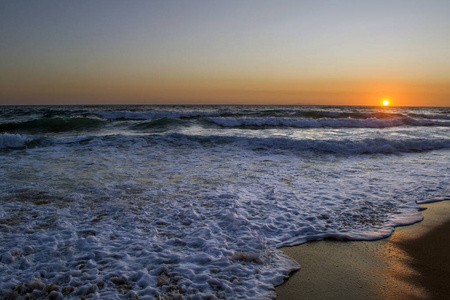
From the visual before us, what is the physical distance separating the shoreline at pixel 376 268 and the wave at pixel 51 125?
17641mm

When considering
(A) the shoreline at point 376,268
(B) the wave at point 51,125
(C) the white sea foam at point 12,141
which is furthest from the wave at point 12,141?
(A) the shoreline at point 376,268

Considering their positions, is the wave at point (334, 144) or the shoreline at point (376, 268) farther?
the wave at point (334, 144)

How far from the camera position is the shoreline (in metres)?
2.50

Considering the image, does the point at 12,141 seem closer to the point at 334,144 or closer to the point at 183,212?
the point at 183,212

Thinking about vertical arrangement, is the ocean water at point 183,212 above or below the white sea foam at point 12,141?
below

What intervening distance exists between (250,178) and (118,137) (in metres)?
7.54

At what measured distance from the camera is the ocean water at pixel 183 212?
2646 millimetres

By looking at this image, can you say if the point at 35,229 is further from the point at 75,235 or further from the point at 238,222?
the point at 238,222

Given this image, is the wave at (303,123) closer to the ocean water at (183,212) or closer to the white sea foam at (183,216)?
the ocean water at (183,212)

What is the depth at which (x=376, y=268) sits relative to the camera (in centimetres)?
287

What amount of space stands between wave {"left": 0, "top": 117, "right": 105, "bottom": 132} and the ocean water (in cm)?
885

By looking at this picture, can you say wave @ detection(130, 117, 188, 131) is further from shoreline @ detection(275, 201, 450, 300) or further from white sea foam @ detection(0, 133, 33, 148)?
shoreline @ detection(275, 201, 450, 300)

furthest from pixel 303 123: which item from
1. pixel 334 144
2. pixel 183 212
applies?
pixel 183 212

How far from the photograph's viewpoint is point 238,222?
3.89 meters
